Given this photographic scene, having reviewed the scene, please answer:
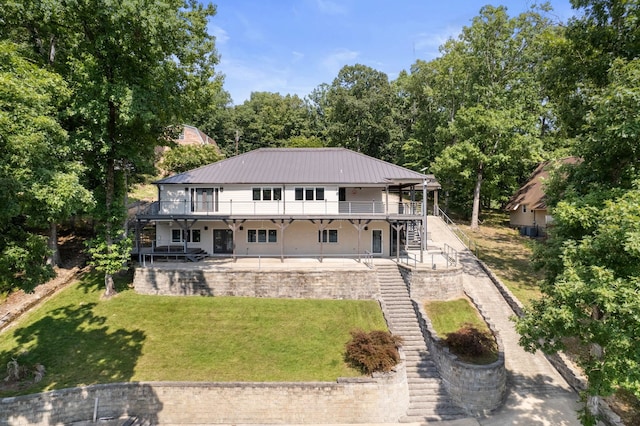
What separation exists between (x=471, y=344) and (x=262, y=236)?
14646 mm

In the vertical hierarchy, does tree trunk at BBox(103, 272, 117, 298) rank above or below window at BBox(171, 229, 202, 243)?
below

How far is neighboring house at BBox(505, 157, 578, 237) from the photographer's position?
2884cm

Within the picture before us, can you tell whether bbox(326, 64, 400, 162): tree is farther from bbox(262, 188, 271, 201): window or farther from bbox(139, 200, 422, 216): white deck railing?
bbox(262, 188, 271, 201): window

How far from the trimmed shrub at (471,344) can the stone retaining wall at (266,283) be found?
497 centimetres

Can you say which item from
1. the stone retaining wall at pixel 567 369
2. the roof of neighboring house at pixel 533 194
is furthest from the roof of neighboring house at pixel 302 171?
the roof of neighboring house at pixel 533 194

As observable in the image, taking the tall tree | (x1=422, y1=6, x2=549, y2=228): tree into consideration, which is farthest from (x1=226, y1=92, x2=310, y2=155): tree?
the tall tree

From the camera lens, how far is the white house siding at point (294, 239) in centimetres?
2338

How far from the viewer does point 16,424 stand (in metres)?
11.9

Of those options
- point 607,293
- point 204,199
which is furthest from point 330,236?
point 607,293

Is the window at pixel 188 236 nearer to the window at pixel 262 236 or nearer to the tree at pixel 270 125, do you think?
the window at pixel 262 236

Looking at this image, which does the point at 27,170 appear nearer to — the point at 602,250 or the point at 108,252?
the point at 108,252

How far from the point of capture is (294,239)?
77.8ft

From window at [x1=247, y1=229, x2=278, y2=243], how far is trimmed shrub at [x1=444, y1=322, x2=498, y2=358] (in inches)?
516

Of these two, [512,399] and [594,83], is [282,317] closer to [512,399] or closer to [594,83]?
[512,399]
